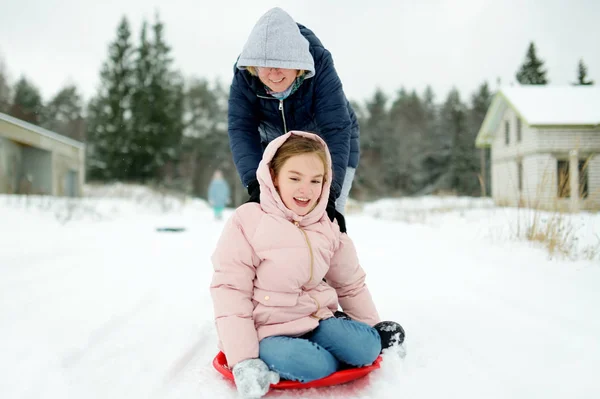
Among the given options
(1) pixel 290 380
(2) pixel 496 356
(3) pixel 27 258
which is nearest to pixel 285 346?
(1) pixel 290 380

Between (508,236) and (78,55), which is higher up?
(78,55)

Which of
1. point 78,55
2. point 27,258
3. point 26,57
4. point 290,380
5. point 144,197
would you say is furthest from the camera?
point 78,55

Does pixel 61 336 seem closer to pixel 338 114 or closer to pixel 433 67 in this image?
pixel 338 114

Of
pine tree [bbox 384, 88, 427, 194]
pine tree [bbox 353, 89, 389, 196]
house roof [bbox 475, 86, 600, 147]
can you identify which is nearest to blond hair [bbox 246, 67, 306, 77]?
house roof [bbox 475, 86, 600, 147]

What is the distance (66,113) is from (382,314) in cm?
4512

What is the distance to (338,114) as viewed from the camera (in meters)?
2.19

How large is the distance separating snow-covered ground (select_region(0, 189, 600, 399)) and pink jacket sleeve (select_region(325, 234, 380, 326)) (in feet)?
0.82

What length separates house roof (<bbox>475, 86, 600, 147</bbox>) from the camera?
14.1 m

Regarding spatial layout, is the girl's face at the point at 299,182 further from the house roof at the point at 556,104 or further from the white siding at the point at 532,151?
the house roof at the point at 556,104

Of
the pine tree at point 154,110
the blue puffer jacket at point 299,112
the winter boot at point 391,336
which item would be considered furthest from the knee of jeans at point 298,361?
the pine tree at point 154,110

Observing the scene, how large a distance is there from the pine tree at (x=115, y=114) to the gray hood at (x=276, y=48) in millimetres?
30362

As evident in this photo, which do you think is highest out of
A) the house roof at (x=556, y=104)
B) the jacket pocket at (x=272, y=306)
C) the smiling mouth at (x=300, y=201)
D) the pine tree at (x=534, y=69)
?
the pine tree at (x=534, y=69)

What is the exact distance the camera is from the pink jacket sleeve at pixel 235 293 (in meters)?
1.51

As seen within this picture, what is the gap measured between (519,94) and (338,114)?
56.3ft
